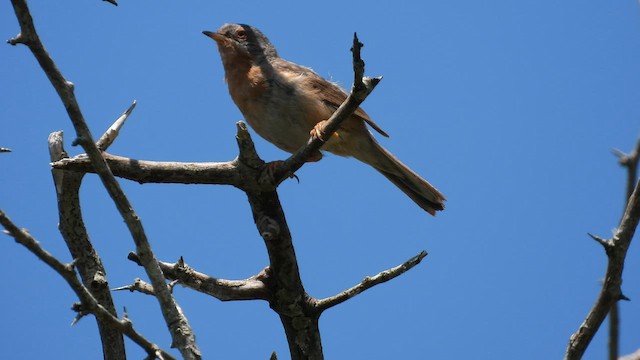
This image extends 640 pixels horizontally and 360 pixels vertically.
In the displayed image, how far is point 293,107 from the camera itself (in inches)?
259

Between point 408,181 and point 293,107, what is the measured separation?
1408 millimetres

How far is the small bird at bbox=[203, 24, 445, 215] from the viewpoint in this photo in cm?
662

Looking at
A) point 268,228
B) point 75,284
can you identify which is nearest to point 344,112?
point 268,228

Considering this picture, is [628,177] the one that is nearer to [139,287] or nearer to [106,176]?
[106,176]

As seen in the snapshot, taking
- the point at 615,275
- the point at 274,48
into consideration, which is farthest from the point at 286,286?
the point at 274,48

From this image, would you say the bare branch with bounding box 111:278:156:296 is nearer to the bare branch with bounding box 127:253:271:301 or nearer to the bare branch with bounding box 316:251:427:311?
the bare branch with bounding box 127:253:271:301

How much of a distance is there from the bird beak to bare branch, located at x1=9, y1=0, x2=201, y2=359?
3.96 m

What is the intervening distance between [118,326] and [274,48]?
518 cm

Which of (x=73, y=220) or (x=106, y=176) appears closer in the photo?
(x=106, y=176)

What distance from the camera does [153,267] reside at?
3.54 m

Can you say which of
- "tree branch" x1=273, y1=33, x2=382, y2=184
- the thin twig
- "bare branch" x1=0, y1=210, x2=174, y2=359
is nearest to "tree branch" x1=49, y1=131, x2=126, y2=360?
"tree branch" x1=273, y1=33, x2=382, y2=184

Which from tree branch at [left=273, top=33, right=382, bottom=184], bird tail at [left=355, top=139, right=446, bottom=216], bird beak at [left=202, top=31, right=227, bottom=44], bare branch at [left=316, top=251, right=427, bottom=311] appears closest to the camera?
tree branch at [left=273, top=33, right=382, bottom=184]

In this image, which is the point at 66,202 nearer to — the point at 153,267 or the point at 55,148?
the point at 55,148

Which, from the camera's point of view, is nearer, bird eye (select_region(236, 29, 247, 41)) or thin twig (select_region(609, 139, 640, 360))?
thin twig (select_region(609, 139, 640, 360))
